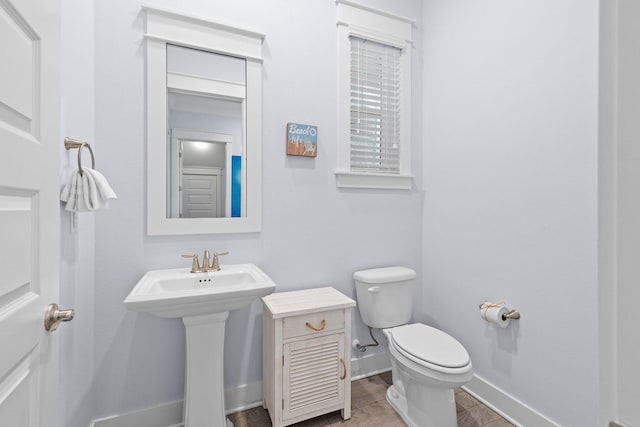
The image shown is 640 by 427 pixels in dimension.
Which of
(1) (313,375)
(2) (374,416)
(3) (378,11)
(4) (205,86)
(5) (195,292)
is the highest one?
(3) (378,11)

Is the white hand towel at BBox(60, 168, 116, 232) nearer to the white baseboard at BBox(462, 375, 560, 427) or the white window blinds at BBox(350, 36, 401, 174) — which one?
the white window blinds at BBox(350, 36, 401, 174)

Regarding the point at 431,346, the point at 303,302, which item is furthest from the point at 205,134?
the point at 431,346

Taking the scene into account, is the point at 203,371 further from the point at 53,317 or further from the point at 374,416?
the point at 374,416

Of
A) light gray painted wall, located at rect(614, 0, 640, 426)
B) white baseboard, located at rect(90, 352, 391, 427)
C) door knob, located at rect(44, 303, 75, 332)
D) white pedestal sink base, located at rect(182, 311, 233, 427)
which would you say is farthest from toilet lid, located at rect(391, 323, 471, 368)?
door knob, located at rect(44, 303, 75, 332)

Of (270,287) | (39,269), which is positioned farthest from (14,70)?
(270,287)

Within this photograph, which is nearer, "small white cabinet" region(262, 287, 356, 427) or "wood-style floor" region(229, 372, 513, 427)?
"small white cabinet" region(262, 287, 356, 427)

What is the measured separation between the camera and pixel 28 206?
2.17 ft

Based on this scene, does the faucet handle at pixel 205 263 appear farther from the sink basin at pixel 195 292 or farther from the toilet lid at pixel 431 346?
the toilet lid at pixel 431 346

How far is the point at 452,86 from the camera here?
2.00m

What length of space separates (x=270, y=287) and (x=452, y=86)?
69.7 inches

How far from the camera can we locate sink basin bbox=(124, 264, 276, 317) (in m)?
1.17

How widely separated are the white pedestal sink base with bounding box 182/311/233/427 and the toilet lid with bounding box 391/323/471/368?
95cm

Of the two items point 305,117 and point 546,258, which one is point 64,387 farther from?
point 546,258

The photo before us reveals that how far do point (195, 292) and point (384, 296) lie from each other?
117 centimetres
